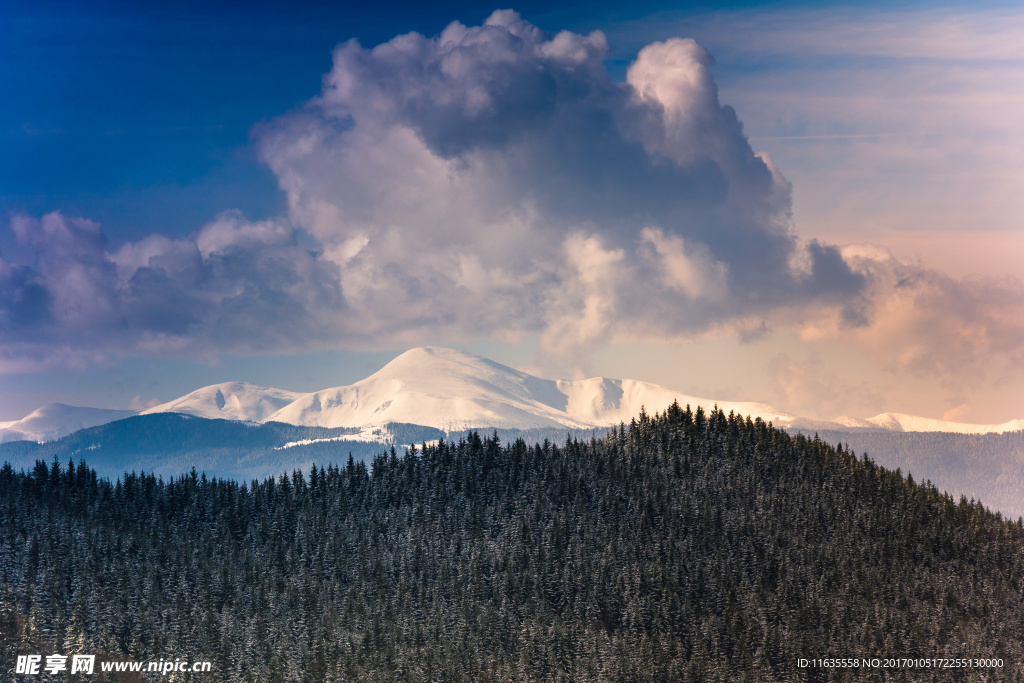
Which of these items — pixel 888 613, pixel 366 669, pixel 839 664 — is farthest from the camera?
pixel 888 613

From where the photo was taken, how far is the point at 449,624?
180 metres

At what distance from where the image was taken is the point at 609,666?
168 m

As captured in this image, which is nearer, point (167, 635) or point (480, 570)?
point (167, 635)

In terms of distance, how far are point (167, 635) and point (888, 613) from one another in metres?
140

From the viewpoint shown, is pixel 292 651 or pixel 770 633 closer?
pixel 292 651

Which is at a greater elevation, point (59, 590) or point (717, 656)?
point (59, 590)

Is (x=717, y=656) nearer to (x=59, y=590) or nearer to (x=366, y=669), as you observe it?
(x=366, y=669)

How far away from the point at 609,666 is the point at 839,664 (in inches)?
1710

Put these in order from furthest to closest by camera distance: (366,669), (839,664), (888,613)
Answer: (888,613) < (839,664) < (366,669)

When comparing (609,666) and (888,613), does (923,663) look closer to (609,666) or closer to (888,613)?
(888,613)

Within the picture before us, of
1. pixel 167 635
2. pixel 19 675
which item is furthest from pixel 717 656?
pixel 19 675

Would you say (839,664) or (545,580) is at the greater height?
(545,580)

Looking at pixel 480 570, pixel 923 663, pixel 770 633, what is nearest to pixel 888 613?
pixel 923 663

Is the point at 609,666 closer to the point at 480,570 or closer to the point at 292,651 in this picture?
the point at 480,570
